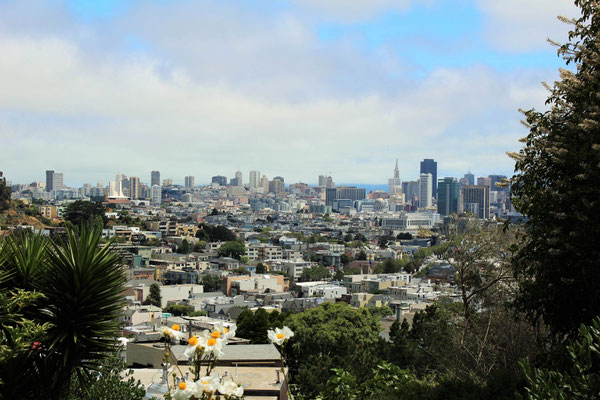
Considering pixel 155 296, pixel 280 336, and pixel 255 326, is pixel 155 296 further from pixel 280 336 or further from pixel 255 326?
pixel 280 336

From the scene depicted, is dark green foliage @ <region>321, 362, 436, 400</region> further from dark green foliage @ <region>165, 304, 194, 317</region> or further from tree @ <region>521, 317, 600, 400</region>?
dark green foliage @ <region>165, 304, 194, 317</region>

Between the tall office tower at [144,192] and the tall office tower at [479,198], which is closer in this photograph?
the tall office tower at [479,198]

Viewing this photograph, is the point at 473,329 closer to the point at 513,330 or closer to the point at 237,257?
the point at 513,330

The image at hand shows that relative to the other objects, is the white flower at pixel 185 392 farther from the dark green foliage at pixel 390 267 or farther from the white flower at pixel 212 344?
the dark green foliage at pixel 390 267

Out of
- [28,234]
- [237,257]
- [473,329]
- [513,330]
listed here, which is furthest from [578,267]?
[237,257]

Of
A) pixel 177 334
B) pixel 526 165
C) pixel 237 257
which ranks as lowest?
pixel 237 257

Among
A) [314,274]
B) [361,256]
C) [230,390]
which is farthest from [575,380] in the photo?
[361,256]

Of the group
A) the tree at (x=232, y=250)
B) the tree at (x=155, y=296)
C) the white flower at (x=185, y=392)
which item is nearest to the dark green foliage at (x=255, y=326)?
the white flower at (x=185, y=392)
